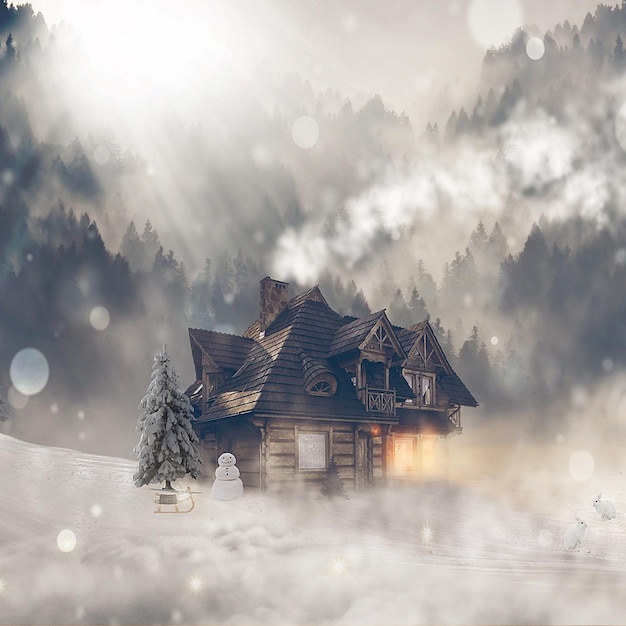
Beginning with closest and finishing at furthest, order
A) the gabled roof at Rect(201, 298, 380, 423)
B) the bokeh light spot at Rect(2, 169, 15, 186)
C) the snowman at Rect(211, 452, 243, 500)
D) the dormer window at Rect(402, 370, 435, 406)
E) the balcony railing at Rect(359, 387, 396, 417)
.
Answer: the snowman at Rect(211, 452, 243, 500) → the gabled roof at Rect(201, 298, 380, 423) → the balcony railing at Rect(359, 387, 396, 417) → the dormer window at Rect(402, 370, 435, 406) → the bokeh light spot at Rect(2, 169, 15, 186)

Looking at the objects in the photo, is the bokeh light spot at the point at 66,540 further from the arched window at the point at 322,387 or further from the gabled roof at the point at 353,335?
the gabled roof at the point at 353,335

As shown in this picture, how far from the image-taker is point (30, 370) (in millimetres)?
51812

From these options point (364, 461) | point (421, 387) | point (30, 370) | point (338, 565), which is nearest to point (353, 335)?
point (364, 461)

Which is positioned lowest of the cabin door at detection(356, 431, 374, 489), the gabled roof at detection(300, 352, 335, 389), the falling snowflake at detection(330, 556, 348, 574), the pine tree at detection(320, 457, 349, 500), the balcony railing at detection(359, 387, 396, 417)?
the falling snowflake at detection(330, 556, 348, 574)

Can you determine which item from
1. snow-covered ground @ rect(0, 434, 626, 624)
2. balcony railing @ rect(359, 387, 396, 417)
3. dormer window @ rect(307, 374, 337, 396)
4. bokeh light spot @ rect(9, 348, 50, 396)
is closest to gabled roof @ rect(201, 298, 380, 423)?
dormer window @ rect(307, 374, 337, 396)

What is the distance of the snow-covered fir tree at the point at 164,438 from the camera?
18984 mm

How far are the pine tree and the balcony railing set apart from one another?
3.17 meters

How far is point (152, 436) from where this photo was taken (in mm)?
19219

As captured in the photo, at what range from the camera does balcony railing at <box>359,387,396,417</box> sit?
80.9 feet

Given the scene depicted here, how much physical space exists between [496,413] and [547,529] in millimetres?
53610

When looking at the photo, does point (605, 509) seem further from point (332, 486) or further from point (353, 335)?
point (353, 335)

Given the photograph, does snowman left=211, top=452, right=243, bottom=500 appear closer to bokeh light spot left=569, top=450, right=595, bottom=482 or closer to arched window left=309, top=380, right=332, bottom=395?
arched window left=309, top=380, right=332, bottom=395

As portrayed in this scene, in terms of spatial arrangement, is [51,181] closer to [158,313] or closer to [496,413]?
[158,313]

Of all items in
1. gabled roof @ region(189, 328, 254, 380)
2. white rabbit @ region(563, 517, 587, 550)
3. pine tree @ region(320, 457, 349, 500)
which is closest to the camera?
white rabbit @ region(563, 517, 587, 550)
